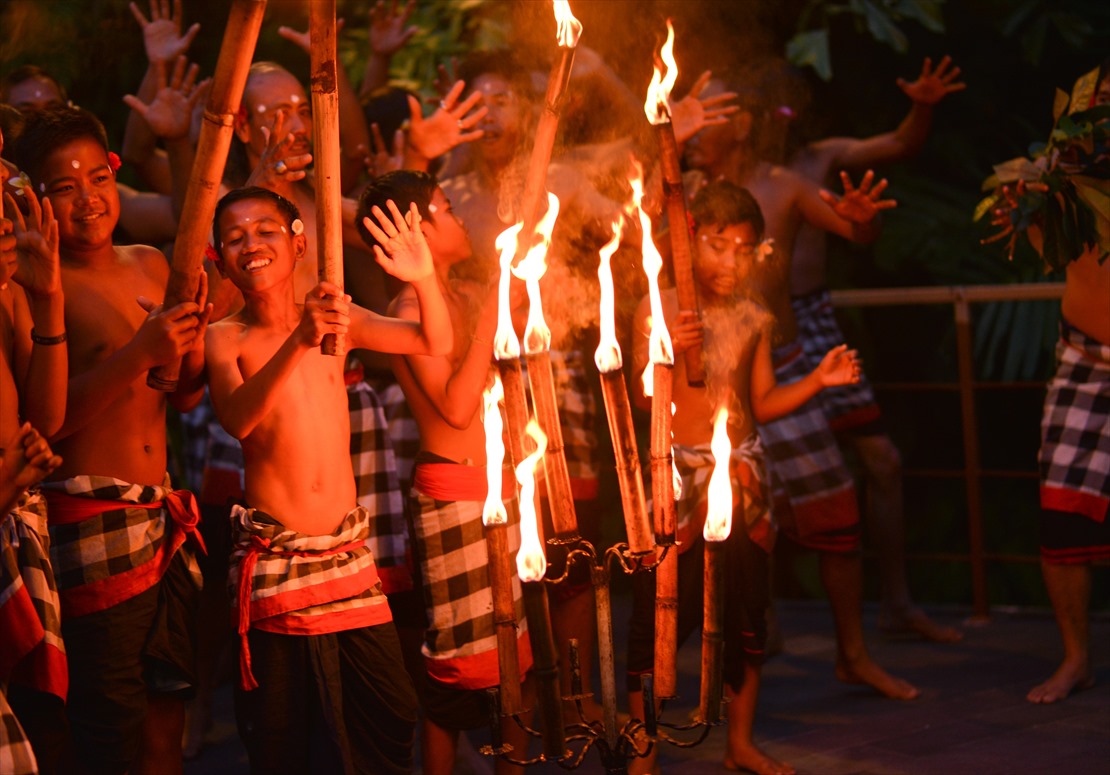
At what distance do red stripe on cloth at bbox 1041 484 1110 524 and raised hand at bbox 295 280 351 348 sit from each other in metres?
2.89

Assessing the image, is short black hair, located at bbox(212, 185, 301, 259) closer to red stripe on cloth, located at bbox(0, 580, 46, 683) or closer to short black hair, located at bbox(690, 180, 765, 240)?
red stripe on cloth, located at bbox(0, 580, 46, 683)

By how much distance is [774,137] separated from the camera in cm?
570

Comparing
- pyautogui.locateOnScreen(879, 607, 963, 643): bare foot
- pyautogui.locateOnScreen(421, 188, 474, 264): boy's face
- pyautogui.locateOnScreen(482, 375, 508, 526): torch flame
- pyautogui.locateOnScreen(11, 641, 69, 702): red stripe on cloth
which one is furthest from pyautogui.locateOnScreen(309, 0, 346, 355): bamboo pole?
pyautogui.locateOnScreen(879, 607, 963, 643): bare foot

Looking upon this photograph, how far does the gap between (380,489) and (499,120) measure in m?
1.32

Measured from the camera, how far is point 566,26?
2.39 m

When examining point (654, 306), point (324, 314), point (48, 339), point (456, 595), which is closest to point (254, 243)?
point (48, 339)

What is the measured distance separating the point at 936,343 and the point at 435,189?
14.8 ft

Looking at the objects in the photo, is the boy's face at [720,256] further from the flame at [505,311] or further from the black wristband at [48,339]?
the black wristband at [48,339]

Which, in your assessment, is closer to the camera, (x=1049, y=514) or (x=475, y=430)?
(x=475, y=430)

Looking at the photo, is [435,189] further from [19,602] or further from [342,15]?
[342,15]

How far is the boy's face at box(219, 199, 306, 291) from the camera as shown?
3.23m

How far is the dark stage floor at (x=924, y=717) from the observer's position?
414cm

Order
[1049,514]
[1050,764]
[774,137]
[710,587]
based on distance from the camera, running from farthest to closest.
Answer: [774,137] < [1049,514] < [1050,764] < [710,587]

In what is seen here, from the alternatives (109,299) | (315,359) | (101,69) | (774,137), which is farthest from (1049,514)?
(101,69)
